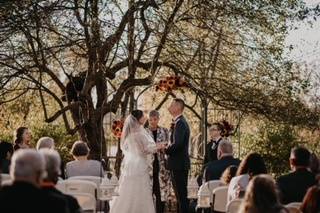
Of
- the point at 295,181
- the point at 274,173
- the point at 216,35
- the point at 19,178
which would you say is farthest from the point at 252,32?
the point at 19,178

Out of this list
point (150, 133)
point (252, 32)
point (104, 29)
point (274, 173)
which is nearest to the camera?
point (150, 133)

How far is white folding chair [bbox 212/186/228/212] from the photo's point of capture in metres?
11.1

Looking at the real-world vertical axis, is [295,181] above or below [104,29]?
below

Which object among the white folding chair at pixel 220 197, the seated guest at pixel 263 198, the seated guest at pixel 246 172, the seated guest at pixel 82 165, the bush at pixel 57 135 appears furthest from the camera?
the bush at pixel 57 135

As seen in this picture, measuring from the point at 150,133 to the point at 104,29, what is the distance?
4231mm

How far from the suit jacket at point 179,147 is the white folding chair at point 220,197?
145 inches

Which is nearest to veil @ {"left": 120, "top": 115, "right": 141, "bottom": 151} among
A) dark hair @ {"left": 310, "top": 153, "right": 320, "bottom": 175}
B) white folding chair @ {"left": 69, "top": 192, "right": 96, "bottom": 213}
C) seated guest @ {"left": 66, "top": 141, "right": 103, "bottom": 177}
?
seated guest @ {"left": 66, "top": 141, "right": 103, "bottom": 177}

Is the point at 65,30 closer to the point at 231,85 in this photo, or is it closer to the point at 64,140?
the point at 231,85

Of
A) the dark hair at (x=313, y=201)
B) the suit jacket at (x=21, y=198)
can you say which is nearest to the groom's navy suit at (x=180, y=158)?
the dark hair at (x=313, y=201)

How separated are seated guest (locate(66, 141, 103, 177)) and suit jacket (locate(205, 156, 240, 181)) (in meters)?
1.54

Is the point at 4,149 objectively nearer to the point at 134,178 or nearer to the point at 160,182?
the point at 134,178

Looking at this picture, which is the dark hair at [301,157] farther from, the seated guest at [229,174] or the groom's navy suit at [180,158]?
the groom's navy suit at [180,158]

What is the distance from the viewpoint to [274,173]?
23438 millimetres

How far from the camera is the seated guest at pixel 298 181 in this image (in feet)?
32.1
